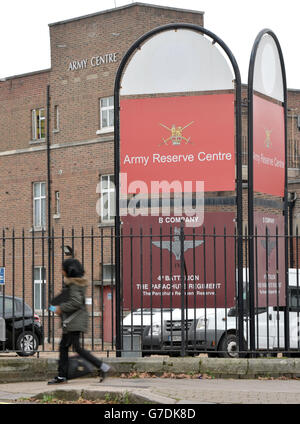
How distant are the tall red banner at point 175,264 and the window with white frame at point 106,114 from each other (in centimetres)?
2017

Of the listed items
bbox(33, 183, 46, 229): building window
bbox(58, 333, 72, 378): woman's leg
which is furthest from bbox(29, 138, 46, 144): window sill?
bbox(58, 333, 72, 378): woman's leg

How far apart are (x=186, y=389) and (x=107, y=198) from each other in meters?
22.9

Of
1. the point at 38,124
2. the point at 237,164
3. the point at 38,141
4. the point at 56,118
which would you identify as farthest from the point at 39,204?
the point at 237,164

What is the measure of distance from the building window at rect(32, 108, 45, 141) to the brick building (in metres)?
0.04

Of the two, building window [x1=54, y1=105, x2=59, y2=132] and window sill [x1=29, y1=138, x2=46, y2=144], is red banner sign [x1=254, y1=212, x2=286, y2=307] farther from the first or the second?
window sill [x1=29, y1=138, x2=46, y2=144]

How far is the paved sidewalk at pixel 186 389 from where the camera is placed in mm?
10452

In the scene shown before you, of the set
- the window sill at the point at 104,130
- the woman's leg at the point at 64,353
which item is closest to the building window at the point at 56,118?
the window sill at the point at 104,130

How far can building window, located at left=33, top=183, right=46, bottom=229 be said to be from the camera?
3641cm

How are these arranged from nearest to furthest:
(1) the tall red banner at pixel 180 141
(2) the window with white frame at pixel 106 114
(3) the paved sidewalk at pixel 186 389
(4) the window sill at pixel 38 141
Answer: (3) the paved sidewalk at pixel 186 389, (1) the tall red banner at pixel 180 141, (2) the window with white frame at pixel 106 114, (4) the window sill at pixel 38 141

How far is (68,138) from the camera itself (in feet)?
116

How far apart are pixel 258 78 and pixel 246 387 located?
5186 mm

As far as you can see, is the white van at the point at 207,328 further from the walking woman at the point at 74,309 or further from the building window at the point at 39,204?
the building window at the point at 39,204

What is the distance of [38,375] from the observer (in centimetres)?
1332

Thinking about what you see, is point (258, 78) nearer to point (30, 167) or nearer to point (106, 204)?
point (106, 204)
